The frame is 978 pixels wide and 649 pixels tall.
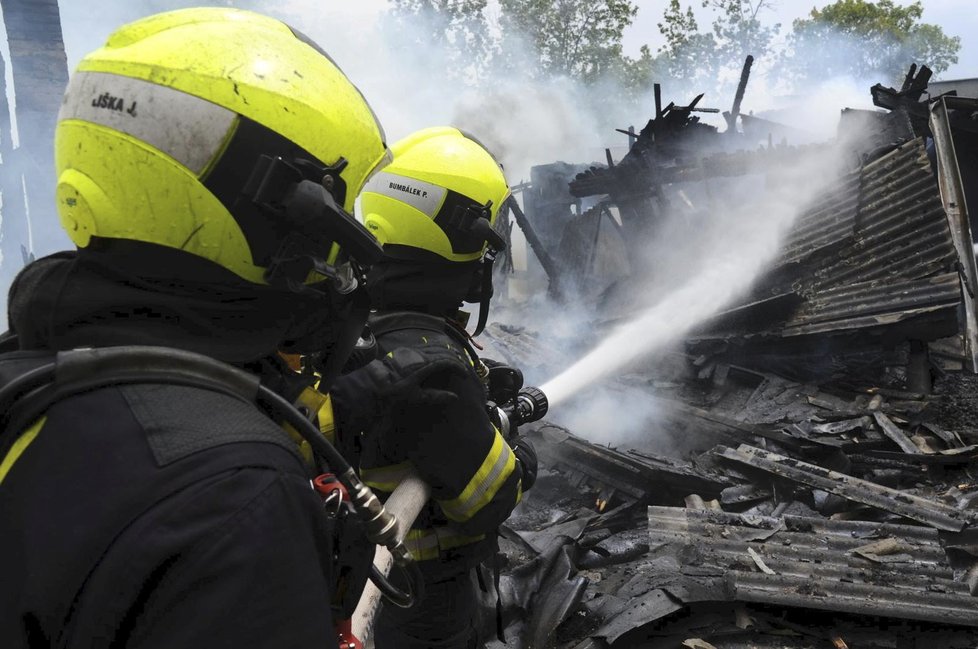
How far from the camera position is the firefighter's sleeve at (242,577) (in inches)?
31.6

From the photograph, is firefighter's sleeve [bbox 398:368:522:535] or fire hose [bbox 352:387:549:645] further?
firefighter's sleeve [bbox 398:368:522:535]

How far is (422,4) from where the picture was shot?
38719mm

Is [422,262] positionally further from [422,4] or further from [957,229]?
[422,4]

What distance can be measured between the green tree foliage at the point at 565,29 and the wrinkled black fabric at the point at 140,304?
44.5 meters

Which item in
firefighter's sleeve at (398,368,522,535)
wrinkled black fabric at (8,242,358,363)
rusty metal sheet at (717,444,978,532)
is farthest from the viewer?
rusty metal sheet at (717,444,978,532)

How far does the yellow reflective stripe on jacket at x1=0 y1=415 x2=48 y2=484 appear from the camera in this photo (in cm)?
88

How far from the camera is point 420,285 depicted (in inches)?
106

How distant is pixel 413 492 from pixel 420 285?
38.3 inches

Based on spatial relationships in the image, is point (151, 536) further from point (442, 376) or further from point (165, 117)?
point (442, 376)

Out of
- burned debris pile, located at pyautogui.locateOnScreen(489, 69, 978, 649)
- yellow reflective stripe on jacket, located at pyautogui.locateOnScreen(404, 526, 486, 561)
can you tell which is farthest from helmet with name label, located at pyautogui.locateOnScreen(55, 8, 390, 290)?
burned debris pile, located at pyautogui.locateOnScreen(489, 69, 978, 649)

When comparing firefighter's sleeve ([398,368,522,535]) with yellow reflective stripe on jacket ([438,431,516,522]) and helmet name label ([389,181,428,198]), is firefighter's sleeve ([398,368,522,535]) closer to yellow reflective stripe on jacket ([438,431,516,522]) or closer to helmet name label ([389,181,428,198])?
yellow reflective stripe on jacket ([438,431,516,522])

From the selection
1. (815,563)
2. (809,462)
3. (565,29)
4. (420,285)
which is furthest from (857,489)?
(565,29)

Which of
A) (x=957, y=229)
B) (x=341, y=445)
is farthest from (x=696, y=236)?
(x=341, y=445)

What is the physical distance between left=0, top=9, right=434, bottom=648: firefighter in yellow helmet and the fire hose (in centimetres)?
72
